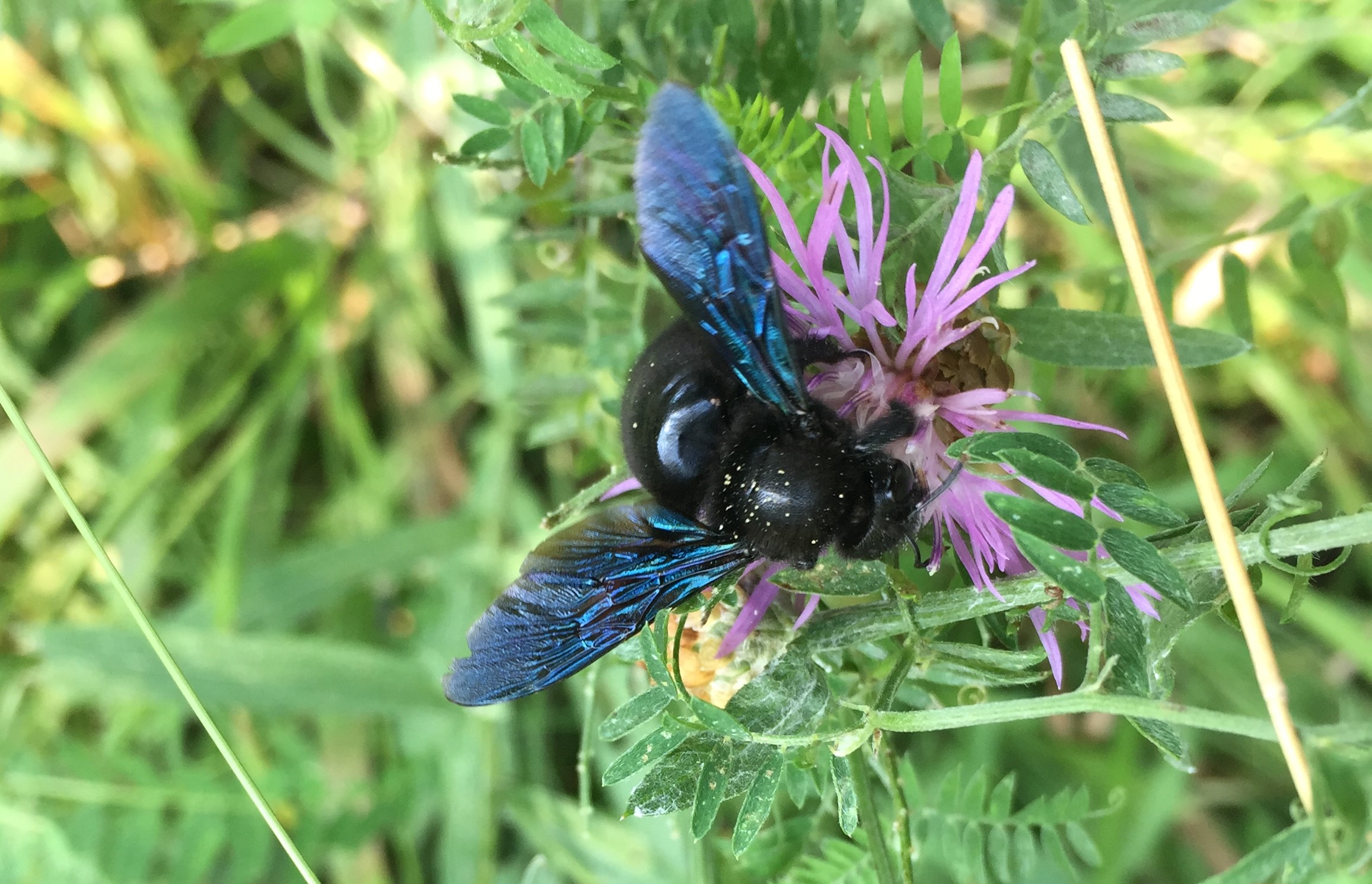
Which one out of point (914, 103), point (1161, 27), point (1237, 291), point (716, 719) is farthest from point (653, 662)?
point (1237, 291)

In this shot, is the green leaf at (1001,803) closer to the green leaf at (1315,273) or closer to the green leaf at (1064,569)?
the green leaf at (1064,569)

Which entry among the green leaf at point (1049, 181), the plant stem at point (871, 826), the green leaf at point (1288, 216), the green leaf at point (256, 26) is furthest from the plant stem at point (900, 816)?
the green leaf at point (256, 26)

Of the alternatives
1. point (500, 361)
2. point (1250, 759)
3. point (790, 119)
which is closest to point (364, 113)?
point (500, 361)

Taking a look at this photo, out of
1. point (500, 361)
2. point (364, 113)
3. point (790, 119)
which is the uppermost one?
point (364, 113)

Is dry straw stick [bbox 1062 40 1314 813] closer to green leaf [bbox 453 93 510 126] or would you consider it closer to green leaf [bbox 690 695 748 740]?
green leaf [bbox 690 695 748 740]

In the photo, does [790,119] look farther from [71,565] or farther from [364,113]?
[71,565]

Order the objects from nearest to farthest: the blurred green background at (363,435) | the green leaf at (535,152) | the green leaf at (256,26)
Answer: the green leaf at (535,152), the green leaf at (256,26), the blurred green background at (363,435)
